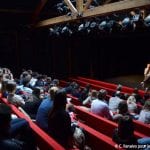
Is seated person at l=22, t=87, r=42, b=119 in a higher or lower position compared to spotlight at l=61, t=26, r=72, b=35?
lower

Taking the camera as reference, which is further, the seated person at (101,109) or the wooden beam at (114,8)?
the wooden beam at (114,8)

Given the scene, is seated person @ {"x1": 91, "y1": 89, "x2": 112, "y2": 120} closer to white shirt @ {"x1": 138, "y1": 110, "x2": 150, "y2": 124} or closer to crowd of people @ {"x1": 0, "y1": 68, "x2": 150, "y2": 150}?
crowd of people @ {"x1": 0, "y1": 68, "x2": 150, "y2": 150}

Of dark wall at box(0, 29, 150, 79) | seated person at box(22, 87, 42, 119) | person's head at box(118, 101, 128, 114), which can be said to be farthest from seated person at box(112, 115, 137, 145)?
dark wall at box(0, 29, 150, 79)

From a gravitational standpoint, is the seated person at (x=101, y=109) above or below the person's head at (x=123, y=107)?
below

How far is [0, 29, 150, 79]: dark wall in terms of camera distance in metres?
14.5

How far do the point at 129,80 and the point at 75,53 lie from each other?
294cm

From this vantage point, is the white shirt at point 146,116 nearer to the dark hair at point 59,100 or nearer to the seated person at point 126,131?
the seated person at point 126,131

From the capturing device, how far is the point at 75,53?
15.5 m

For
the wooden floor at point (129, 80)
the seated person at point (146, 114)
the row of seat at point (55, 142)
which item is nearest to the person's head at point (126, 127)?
the row of seat at point (55, 142)

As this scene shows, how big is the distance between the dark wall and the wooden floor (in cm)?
74

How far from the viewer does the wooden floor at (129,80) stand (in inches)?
519

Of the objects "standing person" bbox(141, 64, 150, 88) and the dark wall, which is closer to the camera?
"standing person" bbox(141, 64, 150, 88)

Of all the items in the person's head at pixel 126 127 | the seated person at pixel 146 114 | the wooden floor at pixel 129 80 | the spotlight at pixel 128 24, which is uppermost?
the spotlight at pixel 128 24

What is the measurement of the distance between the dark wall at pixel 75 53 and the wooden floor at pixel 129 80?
2.42ft
